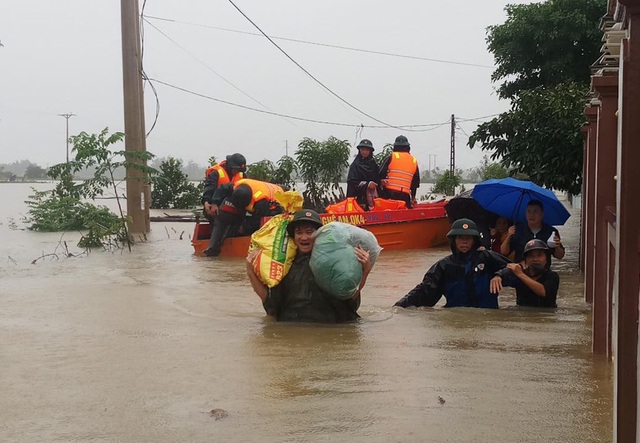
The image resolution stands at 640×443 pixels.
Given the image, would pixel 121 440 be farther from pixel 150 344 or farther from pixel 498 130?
pixel 498 130

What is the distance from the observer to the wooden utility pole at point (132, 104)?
59.9ft

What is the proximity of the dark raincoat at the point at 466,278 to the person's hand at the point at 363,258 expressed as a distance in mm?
943

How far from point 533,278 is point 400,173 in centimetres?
819

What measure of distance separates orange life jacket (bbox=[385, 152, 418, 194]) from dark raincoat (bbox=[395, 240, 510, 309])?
8.14 m

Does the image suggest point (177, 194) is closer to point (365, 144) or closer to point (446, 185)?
point (446, 185)

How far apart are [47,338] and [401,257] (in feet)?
26.6

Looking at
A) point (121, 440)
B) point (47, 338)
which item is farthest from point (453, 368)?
point (47, 338)

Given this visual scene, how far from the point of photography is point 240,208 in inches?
559

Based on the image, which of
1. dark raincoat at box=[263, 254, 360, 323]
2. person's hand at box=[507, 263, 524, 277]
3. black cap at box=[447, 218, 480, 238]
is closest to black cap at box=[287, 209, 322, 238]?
dark raincoat at box=[263, 254, 360, 323]

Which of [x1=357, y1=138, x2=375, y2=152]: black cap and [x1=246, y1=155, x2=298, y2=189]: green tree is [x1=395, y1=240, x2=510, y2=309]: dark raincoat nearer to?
[x1=357, y1=138, x2=375, y2=152]: black cap

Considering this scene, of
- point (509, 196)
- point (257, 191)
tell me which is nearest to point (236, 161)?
point (257, 191)

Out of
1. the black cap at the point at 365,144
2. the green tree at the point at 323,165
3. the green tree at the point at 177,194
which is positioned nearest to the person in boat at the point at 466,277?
the black cap at the point at 365,144

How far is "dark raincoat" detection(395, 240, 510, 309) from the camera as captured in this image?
7648 millimetres

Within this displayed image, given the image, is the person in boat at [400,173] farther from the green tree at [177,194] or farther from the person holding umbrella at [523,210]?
the green tree at [177,194]
